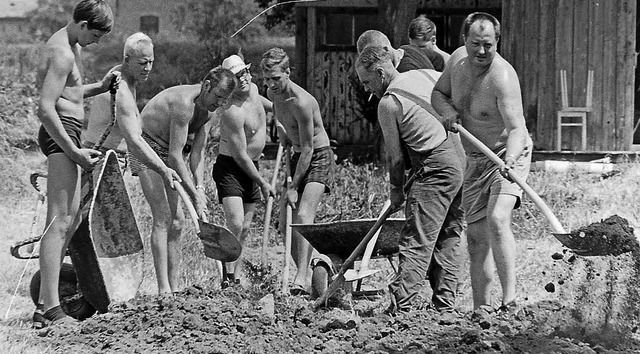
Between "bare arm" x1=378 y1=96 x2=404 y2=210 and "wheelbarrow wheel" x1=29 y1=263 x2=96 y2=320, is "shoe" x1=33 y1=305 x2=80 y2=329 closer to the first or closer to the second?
"wheelbarrow wheel" x1=29 y1=263 x2=96 y2=320

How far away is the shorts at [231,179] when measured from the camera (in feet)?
24.6

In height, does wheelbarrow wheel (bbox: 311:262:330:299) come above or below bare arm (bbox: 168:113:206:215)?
below

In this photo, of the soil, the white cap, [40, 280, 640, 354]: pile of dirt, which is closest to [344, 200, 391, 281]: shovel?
[40, 280, 640, 354]: pile of dirt

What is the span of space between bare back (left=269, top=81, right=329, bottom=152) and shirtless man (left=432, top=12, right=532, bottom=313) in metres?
1.61

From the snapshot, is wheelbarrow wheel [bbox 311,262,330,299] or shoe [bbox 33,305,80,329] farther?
wheelbarrow wheel [bbox 311,262,330,299]

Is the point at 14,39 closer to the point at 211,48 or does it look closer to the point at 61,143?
the point at 211,48

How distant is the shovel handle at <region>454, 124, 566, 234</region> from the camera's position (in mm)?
5201

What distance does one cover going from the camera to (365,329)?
5.46 m

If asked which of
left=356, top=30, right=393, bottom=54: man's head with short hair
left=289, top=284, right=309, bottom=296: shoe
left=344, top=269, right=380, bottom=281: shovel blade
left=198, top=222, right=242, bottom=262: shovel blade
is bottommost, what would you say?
left=289, top=284, right=309, bottom=296: shoe

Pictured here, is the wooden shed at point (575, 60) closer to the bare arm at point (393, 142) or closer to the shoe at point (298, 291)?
the shoe at point (298, 291)

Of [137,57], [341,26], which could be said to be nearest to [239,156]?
[137,57]

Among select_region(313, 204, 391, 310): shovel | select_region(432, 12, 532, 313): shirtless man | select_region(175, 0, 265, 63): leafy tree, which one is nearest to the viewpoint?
select_region(432, 12, 532, 313): shirtless man

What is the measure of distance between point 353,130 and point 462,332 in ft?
37.5

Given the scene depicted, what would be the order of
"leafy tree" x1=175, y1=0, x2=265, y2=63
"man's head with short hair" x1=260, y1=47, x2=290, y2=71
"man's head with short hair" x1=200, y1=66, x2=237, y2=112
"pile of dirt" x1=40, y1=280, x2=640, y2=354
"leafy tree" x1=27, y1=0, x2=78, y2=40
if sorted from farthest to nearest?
"leafy tree" x1=175, y1=0, x2=265, y2=63
"leafy tree" x1=27, y1=0, x2=78, y2=40
"man's head with short hair" x1=260, y1=47, x2=290, y2=71
"man's head with short hair" x1=200, y1=66, x2=237, y2=112
"pile of dirt" x1=40, y1=280, x2=640, y2=354
